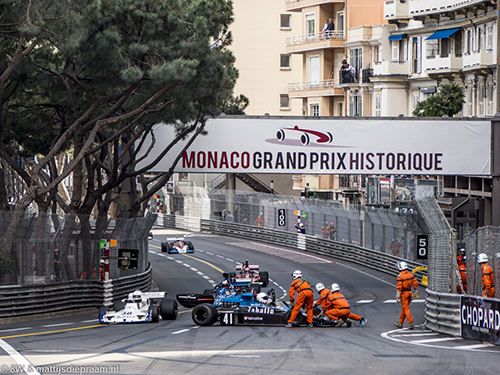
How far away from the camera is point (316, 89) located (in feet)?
200

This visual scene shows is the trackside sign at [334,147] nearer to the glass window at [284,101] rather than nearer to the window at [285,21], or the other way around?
the glass window at [284,101]

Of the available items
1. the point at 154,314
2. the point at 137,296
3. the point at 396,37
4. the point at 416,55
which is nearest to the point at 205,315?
the point at 154,314

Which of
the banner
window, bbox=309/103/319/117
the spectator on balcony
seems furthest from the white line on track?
the spectator on balcony

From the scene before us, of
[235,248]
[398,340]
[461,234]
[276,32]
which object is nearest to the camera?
[398,340]

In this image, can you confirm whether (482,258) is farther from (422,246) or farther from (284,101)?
(284,101)

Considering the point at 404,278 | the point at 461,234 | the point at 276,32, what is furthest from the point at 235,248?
the point at 276,32

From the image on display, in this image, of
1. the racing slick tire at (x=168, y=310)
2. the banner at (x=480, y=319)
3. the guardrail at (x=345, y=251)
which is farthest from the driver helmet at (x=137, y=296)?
the banner at (x=480, y=319)

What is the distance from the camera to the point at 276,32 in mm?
79562

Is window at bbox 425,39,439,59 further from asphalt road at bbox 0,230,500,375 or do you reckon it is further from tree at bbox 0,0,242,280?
asphalt road at bbox 0,230,500,375

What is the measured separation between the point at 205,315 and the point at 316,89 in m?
41.8

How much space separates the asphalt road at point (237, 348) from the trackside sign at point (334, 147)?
8326 millimetres

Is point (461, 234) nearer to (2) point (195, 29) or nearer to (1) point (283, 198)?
(2) point (195, 29)

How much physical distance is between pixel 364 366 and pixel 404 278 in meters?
5.83

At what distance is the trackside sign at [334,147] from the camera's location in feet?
109
